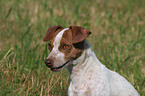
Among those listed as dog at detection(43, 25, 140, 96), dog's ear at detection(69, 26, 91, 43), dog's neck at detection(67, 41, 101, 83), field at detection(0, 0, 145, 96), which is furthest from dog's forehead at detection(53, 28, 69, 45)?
field at detection(0, 0, 145, 96)

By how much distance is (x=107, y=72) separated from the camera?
15.5 feet

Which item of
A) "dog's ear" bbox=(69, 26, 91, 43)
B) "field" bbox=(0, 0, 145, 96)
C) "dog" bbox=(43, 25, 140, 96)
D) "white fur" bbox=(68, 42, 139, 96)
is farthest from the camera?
"field" bbox=(0, 0, 145, 96)

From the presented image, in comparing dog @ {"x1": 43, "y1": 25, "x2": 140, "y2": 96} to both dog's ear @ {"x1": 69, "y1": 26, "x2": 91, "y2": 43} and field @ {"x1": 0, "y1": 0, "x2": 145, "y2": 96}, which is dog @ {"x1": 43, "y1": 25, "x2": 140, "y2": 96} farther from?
field @ {"x1": 0, "y1": 0, "x2": 145, "y2": 96}

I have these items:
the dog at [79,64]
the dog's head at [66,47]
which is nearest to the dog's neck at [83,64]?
the dog at [79,64]

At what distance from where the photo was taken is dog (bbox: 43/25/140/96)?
430 cm

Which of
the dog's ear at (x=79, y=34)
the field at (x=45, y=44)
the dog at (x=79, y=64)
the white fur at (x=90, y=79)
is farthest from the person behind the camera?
the field at (x=45, y=44)

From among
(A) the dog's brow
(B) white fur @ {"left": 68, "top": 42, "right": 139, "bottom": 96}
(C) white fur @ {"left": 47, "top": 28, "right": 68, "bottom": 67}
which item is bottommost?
(B) white fur @ {"left": 68, "top": 42, "right": 139, "bottom": 96}

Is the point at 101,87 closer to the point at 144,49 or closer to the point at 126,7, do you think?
the point at 144,49

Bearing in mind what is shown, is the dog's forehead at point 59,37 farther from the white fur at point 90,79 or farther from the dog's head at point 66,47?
the white fur at point 90,79

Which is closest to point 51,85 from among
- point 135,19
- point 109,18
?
point 109,18

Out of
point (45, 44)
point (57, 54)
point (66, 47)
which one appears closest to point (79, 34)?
point (66, 47)

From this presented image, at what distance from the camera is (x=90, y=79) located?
448 centimetres

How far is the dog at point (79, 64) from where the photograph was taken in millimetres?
4297

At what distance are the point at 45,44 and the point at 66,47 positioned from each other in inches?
144
